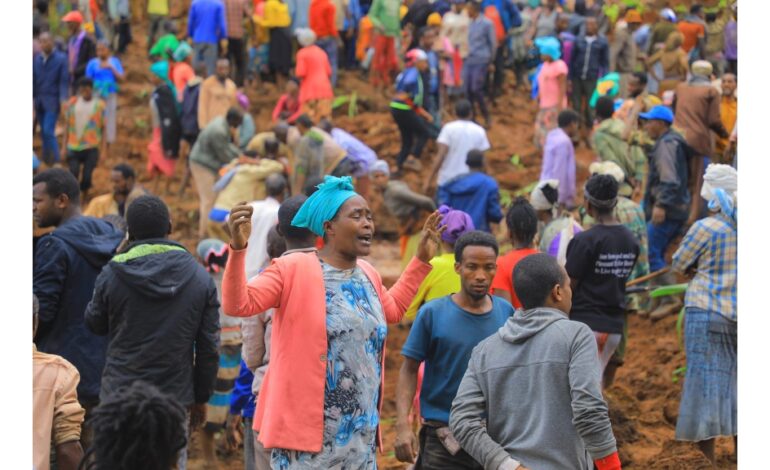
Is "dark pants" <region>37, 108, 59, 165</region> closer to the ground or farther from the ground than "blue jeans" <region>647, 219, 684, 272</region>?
farther from the ground

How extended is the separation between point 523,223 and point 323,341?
278cm

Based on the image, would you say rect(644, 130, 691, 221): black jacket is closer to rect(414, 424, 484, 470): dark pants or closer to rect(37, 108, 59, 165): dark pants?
rect(414, 424, 484, 470): dark pants

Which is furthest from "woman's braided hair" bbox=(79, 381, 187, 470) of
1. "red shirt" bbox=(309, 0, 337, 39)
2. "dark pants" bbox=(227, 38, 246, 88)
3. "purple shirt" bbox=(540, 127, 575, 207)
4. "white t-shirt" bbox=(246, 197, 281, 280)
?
"dark pants" bbox=(227, 38, 246, 88)

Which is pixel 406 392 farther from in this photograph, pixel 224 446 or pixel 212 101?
pixel 212 101

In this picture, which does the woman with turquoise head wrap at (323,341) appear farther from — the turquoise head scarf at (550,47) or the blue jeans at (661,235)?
the turquoise head scarf at (550,47)

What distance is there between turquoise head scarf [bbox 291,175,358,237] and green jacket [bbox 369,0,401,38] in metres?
13.6

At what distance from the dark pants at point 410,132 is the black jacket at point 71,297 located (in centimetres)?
964

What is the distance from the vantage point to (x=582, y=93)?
1798 centimetres

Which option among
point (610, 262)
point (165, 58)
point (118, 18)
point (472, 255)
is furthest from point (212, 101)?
point (472, 255)

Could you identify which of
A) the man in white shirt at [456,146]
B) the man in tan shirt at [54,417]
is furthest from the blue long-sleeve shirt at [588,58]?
the man in tan shirt at [54,417]

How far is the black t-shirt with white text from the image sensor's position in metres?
8.08

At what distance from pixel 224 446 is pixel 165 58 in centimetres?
1102

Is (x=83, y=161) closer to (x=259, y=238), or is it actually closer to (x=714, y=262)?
(x=259, y=238)

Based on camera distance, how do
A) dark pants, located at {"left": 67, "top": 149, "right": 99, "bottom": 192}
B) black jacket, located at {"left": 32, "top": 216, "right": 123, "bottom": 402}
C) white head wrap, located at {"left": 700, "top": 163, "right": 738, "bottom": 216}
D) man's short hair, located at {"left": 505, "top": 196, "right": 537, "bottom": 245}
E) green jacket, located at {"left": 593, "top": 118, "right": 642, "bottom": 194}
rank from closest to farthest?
black jacket, located at {"left": 32, "top": 216, "right": 123, "bottom": 402} → man's short hair, located at {"left": 505, "top": 196, "right": 537, "bottom": 245} → white head wrap, located at {"left": 700, "top": 163, "right": 738, "bottom": 216} → green jacket, located at {"left": 593, "top": 118, "right": 642, "bottom": 194} → dark pants, located at {"left": 67, "top": 149, "right": 99, "bottom": 192}
